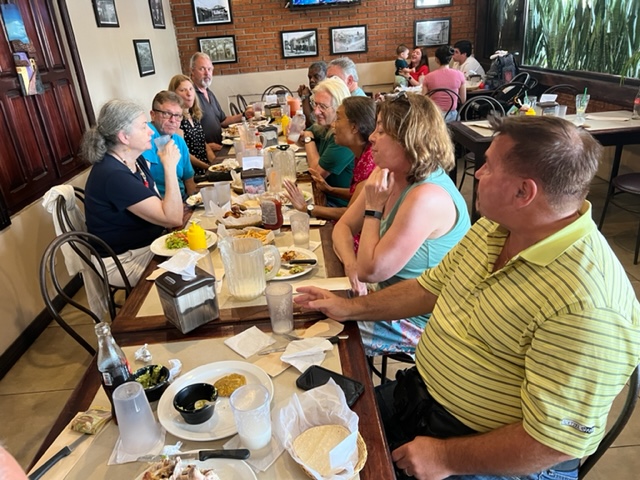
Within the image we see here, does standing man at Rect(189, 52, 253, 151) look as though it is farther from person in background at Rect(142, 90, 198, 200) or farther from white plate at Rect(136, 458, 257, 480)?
white plate at Rect(136, 458, 257, 480)

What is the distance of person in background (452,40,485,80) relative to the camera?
6.17 m

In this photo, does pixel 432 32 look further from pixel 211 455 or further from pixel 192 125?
pixel 211 455

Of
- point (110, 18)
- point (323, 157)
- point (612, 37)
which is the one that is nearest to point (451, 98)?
point (612, 37)

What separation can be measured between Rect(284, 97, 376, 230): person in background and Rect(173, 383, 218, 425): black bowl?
118cm

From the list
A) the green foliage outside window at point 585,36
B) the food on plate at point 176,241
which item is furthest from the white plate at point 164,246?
the green foliage outside window at point 585,36

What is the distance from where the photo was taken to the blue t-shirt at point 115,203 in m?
2.04

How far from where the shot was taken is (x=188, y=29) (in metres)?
6.79

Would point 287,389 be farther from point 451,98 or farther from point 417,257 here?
point 451,98

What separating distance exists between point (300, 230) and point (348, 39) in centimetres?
609

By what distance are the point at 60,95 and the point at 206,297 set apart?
284 centimetres

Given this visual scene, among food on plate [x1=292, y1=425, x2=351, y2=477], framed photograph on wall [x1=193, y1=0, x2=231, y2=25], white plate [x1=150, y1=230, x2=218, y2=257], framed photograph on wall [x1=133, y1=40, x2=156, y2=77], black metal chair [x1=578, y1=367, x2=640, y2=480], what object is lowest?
black metal chair [x1=578, y1=367, x2=640, y2=480]

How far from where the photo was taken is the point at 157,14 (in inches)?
235

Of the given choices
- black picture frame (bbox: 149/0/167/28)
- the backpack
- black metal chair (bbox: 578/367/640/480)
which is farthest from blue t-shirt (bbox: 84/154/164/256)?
the backpack

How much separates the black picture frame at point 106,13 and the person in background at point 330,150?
2487 mm
